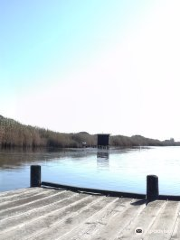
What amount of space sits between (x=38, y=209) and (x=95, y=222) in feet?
4.63

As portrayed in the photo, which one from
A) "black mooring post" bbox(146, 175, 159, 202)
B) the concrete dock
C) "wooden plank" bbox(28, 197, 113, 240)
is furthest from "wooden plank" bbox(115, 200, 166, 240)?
"wooden plank" bbox(28, 197, 113, 240)

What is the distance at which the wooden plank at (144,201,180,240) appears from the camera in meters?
5.03

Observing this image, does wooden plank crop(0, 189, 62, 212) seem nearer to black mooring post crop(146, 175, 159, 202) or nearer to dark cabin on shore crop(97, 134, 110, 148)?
black mooring post crop(146, 175, 159, 202)

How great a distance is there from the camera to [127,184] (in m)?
16.6

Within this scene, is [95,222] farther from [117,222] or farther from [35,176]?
[35,176]

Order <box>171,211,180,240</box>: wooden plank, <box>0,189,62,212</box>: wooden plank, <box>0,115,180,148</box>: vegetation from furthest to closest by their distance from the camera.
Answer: <box>0,115,180,148</box>: vegetation, <box>0,189,62,212</box>: wooden plank, <box>171,211,180,240</box>: wooden plank

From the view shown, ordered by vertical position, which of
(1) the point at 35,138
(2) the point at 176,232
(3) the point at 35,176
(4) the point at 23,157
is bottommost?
(2) the point at 176,232

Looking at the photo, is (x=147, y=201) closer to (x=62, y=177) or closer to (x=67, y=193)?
(x=67, y=193)

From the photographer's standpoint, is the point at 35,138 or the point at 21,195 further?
the point at 35,138

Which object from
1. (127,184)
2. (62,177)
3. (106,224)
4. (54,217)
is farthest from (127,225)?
(62,177)

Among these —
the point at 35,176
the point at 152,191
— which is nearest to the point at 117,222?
the point at 152,191

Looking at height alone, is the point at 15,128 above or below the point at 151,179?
above

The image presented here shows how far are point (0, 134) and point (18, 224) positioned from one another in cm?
3737

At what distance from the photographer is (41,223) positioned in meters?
5.68
